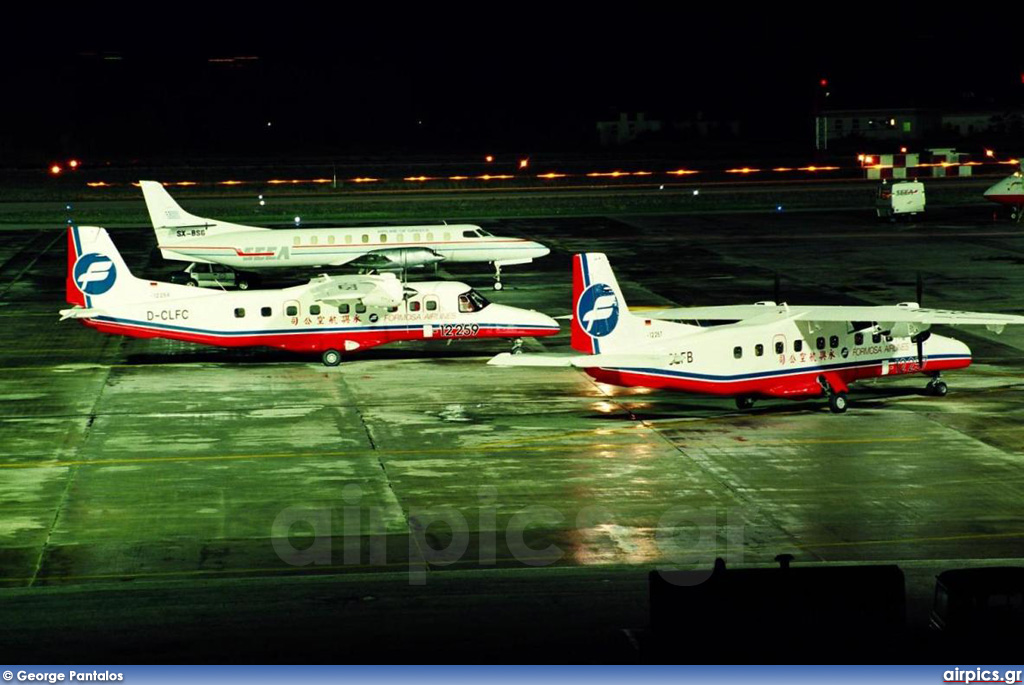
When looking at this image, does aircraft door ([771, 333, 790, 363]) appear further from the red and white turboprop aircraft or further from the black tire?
the red and white turboprop aircraft

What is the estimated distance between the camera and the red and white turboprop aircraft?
9306 cm

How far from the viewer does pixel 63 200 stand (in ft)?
375

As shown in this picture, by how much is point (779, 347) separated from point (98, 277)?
22.3 m

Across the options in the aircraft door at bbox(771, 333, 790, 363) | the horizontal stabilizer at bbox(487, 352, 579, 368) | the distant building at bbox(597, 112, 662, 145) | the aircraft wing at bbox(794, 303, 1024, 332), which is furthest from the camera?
the distant building at bbox(597, 112, 662, 145)

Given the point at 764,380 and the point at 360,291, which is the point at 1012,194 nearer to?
the point at 360,291

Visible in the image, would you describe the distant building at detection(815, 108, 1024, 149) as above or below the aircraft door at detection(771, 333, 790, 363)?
above

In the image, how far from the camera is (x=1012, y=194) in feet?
306

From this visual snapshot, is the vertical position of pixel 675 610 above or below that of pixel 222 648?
above

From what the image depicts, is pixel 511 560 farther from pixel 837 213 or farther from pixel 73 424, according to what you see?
pixel 837 213

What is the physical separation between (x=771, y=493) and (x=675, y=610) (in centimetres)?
1678

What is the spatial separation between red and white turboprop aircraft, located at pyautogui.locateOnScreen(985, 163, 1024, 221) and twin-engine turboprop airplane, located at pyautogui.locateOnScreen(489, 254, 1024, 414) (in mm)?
53353

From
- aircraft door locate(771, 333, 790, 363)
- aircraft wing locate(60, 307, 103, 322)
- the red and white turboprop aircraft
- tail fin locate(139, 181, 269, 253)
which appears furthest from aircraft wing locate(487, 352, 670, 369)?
the red and white turboprop aircraft

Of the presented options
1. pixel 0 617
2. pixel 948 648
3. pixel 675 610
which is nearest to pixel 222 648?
pixel 0 617

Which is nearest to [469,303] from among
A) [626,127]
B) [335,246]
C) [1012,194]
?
[335,246]
